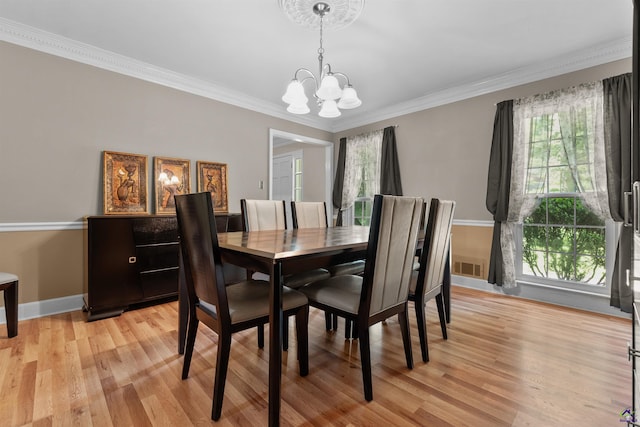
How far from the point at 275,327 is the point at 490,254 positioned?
297 cm

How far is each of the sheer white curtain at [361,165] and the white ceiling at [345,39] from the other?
1.06 metres

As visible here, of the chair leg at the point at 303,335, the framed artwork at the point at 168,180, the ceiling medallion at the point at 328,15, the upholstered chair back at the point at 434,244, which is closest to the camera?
the chair leg at the point at 303,335

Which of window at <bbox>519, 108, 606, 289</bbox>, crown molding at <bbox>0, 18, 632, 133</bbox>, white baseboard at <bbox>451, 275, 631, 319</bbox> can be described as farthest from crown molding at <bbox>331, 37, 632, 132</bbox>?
white baseboard at <bbox>451, 275, 631, 319</bbox>

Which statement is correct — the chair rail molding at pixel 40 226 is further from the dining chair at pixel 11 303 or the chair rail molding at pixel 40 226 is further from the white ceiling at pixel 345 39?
the white ceiling at pixel 345 39

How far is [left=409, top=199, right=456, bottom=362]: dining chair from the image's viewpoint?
184cm

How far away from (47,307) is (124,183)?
1.28 meters

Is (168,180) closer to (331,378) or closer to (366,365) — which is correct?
(331,378)

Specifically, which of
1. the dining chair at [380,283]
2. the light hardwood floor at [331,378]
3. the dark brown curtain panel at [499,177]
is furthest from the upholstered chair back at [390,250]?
the dark brown curtain panel at [499,177]

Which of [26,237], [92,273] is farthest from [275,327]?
[26,237]

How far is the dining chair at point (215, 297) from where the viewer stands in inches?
53.4

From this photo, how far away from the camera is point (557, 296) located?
2992 millimetres

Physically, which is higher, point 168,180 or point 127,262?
point 168,180

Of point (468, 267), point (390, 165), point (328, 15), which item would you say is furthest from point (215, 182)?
point (468, 267)

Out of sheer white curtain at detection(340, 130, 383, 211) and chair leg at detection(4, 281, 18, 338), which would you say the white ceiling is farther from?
chair leg at detection(4, 281, 18, 338)
